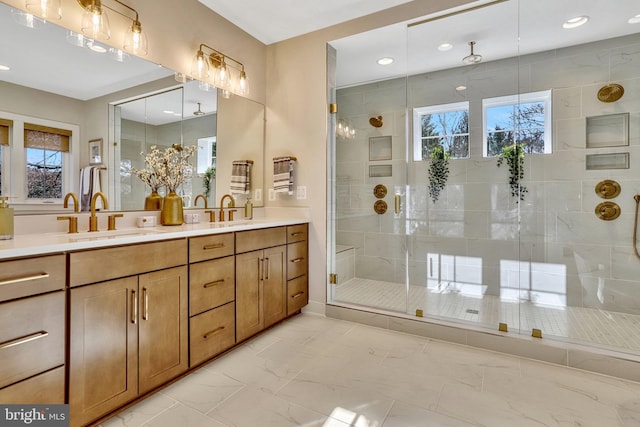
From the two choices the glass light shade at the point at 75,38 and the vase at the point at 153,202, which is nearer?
the glass light shade at the point at 75,38

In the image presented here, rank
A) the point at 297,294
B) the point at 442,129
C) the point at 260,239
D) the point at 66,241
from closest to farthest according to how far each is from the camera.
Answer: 1. the point at 66,241
2. the point at 260,239
3. the point at 297,294
4. the point at 442,129

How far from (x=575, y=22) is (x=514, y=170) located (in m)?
1.25

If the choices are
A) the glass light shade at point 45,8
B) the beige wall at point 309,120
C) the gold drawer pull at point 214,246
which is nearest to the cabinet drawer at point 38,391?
the gold drawer pull at point 214,246

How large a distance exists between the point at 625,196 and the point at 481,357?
73.0 inches

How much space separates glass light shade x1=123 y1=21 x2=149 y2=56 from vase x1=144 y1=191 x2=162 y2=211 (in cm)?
97

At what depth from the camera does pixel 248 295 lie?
2299mm

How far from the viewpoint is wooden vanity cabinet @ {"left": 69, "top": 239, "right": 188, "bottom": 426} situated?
4.46 ft

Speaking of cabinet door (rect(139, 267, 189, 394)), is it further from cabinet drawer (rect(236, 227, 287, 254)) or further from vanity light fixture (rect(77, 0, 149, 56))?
vanity light fixture (rect(77, 0, 149, 56))

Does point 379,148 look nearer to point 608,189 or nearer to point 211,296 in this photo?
point 608,189

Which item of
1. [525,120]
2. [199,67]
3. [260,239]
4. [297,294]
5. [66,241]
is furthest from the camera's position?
[297,294]

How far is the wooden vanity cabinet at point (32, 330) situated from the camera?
115 centimetres

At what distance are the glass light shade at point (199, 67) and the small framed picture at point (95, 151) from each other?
0.95m

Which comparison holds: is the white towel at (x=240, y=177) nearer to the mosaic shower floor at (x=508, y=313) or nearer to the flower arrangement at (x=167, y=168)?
the flower arrangement at (x=167, y=168)

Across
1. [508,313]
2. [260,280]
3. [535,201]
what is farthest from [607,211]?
[260,280]
